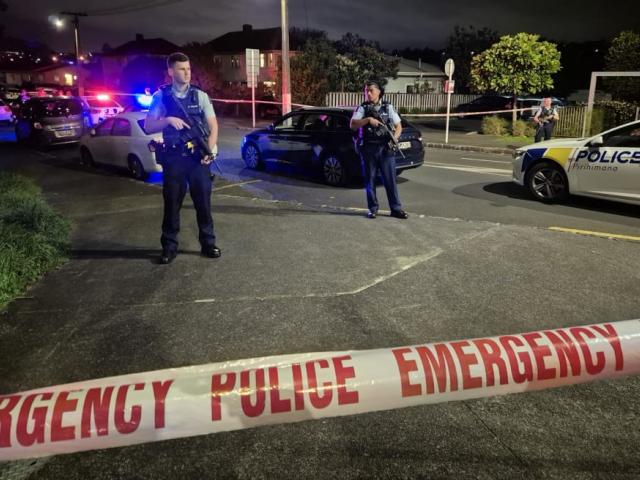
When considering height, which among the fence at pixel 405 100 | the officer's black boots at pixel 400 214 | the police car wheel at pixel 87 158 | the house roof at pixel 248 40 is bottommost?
the officer's black boots at pixel 400 214

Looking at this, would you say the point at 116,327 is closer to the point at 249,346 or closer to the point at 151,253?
the point at 249,346

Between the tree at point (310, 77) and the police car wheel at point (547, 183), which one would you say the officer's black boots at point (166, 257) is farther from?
the tree at point (310, 77)

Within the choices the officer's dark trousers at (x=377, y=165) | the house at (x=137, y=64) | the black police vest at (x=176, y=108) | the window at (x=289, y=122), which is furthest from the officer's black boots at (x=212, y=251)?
the house at (x=137, y=64)

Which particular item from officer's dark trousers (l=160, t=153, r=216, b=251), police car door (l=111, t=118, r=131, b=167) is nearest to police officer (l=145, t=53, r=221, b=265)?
officer's dark trousers (l=160, t=153, r=216, b=251)

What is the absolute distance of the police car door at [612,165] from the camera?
7.25m

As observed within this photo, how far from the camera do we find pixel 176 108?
16.4 ft

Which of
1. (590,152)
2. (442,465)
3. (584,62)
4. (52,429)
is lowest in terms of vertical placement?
(442,465)

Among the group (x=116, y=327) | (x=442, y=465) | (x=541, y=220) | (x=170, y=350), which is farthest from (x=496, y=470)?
Result: (x=541, y=220)

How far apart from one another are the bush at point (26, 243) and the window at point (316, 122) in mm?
4947

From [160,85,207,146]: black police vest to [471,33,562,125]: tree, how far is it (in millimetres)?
17462

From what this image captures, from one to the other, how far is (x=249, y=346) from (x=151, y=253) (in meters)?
2.68

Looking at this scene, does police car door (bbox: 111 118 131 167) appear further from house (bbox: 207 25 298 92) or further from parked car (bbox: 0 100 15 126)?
house (bbox: 207 25 298 92)

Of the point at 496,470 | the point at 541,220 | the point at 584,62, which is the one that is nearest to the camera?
the point at 496,470

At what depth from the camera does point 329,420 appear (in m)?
2.86
